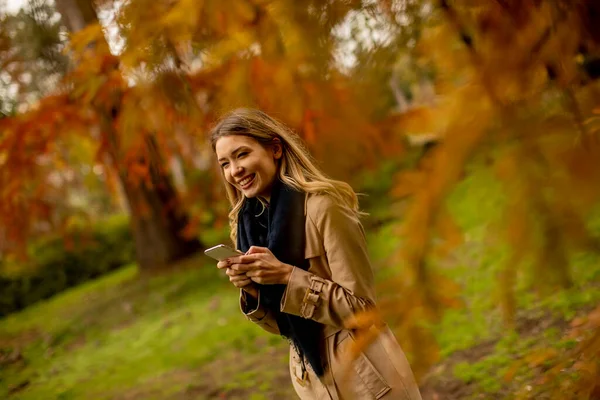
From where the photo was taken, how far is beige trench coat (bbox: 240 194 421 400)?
1638 mm

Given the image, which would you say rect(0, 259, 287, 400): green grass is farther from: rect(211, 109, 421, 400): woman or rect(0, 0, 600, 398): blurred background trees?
rect(0, 0, 600, 398): blurred background trees

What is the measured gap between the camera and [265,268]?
1.65 meters

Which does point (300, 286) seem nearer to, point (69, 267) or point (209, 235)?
point (209, 235)

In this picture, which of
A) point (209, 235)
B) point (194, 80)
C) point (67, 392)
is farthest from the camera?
point (209, 235)

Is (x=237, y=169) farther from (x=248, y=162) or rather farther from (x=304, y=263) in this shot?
(x=304, y=263)

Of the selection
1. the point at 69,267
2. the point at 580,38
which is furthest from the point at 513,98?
the point at 69,267

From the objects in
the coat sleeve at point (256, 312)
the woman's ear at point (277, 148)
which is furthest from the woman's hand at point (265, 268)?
the woman's ear at point (277, 148)

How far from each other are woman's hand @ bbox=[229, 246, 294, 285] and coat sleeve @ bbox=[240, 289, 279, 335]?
9.8 inches

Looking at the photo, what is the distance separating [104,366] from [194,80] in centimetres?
432

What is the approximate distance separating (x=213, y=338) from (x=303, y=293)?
18.0ft

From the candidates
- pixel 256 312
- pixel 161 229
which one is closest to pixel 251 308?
pixel 256 312

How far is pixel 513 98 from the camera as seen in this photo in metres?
0.87

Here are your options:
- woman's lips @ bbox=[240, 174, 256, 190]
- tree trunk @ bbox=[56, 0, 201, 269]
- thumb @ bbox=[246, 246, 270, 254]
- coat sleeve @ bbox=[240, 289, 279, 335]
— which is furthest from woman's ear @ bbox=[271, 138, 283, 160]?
tree trunk @ bbox=[56, 0, 201, 269]

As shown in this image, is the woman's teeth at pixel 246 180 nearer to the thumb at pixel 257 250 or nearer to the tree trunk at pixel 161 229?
the thumb at pixel 257 250
